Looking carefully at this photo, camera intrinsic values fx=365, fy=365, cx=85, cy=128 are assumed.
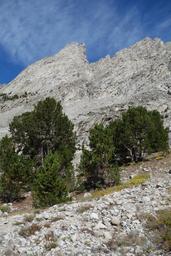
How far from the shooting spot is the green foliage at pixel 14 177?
128 feet

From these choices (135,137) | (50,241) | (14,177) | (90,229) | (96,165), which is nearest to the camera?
(50,241)

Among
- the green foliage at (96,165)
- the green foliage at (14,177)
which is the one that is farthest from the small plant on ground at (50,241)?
the green foliage at (14,177)

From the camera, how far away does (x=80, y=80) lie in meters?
180

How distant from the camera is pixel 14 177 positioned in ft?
Answer: 131

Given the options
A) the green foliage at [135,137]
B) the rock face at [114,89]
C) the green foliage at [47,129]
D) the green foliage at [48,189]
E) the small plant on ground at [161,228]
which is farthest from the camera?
the rock face at [114,89]

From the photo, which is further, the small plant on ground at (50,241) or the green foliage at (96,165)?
the green foliage at (96,165)

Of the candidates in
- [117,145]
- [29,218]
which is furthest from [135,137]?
[29,218]

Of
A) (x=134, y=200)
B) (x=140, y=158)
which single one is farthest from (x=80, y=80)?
(x=134, y=200)

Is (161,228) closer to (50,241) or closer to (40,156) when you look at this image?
(50,241)

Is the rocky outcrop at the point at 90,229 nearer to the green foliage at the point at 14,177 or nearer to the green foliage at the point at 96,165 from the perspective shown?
the green foliage at the point at 96,165

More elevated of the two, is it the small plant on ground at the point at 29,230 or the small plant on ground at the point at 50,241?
the small plant on ground at the point at 29,230

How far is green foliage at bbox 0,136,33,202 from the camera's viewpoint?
38.9 metres

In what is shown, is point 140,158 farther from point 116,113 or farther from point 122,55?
point 122,55

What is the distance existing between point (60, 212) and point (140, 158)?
31942mm
